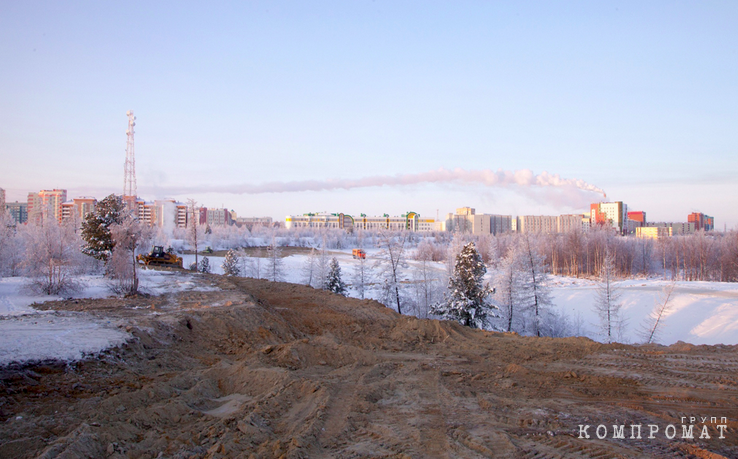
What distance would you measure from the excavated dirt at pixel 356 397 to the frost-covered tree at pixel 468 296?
373 inches

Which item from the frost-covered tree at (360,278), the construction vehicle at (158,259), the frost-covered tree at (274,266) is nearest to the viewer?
the construction vehicle at (158,259)

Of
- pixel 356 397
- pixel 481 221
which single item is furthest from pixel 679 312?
pixel 481 221

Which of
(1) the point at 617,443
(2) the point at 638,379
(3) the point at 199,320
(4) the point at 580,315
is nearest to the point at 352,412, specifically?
(1) the point at 617,443

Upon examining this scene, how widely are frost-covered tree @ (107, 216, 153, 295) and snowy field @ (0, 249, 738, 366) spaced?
919 millimetres

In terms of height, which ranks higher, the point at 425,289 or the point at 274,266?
the point at 274,266

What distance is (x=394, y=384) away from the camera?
8586 millimetres

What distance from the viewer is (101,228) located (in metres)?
25.2

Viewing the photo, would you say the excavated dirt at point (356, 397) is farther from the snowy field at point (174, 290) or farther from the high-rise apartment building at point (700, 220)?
the high-rise apartment building at point (700, 220)

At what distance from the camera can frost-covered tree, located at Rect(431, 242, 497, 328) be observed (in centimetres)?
2281

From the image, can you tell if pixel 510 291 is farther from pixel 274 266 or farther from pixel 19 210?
pixel 19 210

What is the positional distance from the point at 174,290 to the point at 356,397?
16.3 metres

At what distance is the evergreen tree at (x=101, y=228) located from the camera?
83.0 ft

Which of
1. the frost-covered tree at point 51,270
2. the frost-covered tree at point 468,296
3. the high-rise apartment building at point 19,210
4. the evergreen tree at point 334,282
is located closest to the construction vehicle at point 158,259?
the evergreen tree at point 334,282

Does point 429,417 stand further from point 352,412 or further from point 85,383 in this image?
point 85,383
